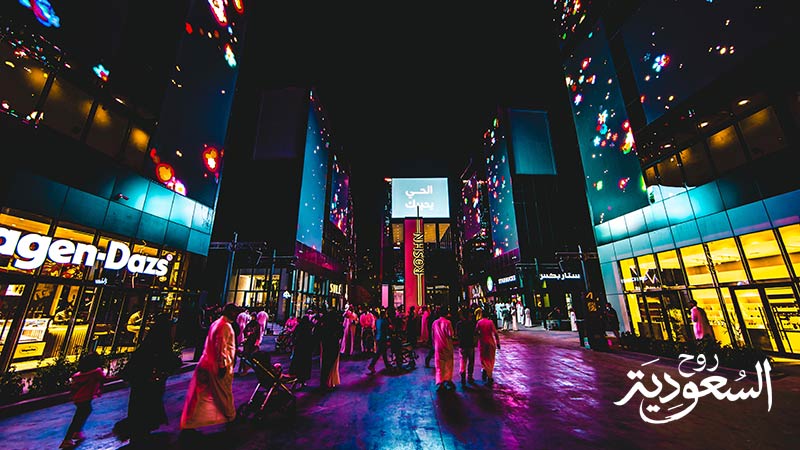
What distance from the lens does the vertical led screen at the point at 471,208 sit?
3450 cm

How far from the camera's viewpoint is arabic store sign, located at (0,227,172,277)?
7047mm

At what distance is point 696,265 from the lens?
1077 centimetres

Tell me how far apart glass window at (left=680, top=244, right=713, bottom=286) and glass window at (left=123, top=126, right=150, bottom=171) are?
22170 mm

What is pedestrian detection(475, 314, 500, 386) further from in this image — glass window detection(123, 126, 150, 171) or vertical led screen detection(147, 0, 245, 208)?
glass window detection(123, 126, 150, 171)

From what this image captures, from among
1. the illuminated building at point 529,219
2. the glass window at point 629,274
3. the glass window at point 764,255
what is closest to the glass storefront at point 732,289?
the glass window at point 764,255

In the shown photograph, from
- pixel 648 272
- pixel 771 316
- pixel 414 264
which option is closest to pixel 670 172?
pixel 648 272

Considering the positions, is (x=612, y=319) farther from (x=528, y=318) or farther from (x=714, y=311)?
(x=528, y=318)

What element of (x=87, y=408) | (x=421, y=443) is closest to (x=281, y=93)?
(x=87, y=408)

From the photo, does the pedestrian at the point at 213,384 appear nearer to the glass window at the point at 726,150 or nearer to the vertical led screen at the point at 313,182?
the glass window at the point at 726,150

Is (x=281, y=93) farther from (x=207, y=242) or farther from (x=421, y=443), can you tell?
(x=421, y=443)

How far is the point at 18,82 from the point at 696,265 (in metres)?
23.4

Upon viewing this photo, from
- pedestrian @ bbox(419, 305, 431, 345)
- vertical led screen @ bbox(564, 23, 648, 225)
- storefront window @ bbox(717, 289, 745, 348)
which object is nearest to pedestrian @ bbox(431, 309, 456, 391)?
pedestrian @ bbox(419, 305, 431, 345)

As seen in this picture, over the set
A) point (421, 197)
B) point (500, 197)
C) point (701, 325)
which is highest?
point (421, 197)

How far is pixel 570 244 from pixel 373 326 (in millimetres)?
21038
